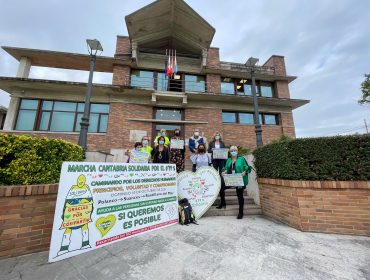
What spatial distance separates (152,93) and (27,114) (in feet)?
25.2

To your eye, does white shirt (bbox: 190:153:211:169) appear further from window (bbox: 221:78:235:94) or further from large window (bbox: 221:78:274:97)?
window (bbox: 221:78:235:94)

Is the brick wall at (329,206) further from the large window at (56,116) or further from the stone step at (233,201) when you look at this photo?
the large window at (56,116)

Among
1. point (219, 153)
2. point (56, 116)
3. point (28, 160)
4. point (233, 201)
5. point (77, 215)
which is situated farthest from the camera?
point (56, 116)

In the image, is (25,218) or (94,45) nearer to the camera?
(25,218)

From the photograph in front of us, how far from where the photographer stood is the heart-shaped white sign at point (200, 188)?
4.43 m

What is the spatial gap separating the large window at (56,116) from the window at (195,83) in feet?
19.1

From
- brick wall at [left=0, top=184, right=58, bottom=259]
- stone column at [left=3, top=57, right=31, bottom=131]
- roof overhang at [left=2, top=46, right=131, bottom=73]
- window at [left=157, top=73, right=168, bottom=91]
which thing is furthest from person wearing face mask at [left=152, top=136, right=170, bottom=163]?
stone column at [left=3, top=57, right=31, bottom=131]

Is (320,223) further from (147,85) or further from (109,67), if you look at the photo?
(109,67)

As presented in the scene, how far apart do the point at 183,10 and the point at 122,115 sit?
7598mm

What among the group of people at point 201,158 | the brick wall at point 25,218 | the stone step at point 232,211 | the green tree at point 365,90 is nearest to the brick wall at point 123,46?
the group of people at point 201,158

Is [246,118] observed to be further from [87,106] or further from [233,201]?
[87,106]

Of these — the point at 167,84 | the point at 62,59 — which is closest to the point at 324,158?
the point at 167,84

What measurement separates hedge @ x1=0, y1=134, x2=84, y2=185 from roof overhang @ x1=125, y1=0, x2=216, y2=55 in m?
10.2

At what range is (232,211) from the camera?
4719 millimetres
